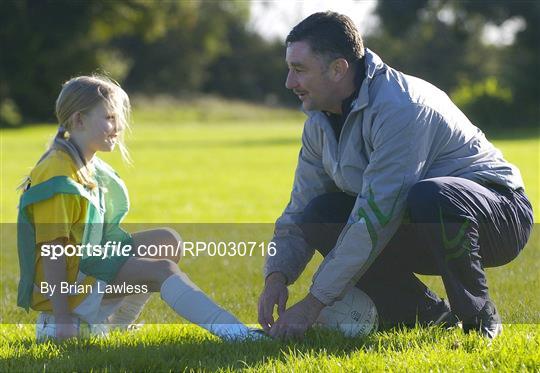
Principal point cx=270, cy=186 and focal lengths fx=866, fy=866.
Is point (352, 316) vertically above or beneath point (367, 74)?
beneath

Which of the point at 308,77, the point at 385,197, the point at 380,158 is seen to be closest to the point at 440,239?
the point at 385,197

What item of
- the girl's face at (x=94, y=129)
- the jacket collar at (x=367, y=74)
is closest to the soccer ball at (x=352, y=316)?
the jacket collar at (x=367, y=74)

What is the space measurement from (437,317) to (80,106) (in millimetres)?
1856

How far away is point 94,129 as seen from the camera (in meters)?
3.88

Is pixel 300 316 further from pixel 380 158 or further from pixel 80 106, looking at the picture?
pixel 80 106

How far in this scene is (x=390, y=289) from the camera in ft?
12.9

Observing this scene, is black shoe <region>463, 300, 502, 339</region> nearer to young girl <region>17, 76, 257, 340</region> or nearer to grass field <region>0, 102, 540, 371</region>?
grass field <region>0, 102, 540, 371</region>

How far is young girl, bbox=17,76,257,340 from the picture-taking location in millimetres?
3682

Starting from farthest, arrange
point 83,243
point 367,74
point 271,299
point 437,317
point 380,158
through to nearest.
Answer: point 437,317 < point 83,243 < point 271,299 < point 367,74 < point 380,158

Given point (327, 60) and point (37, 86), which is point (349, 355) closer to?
point (327, 60)

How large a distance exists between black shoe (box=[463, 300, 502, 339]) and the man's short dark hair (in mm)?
1179

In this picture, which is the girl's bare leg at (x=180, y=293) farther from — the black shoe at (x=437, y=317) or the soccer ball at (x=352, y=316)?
the black shoe at (x=437, y=317)

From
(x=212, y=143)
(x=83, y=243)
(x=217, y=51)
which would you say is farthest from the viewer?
(x=217, y=51)

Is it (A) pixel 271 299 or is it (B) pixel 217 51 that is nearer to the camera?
(A) pixel 271 299
